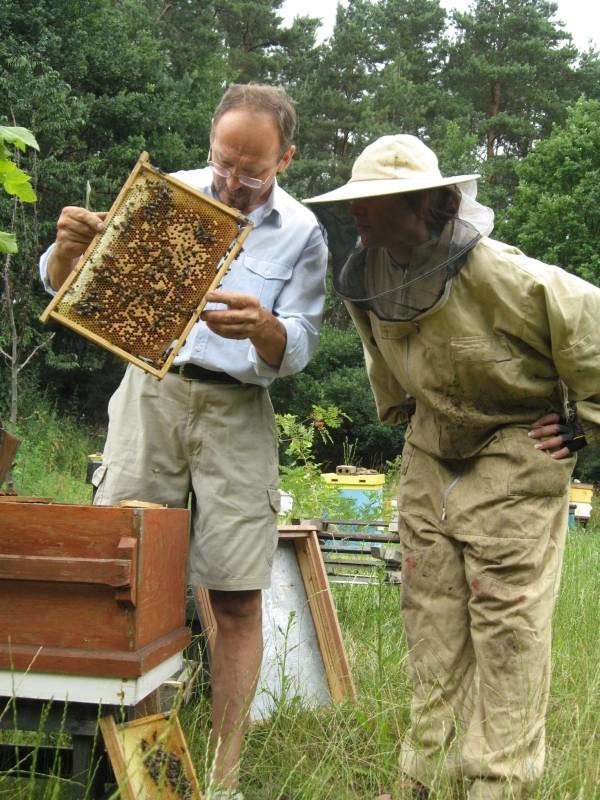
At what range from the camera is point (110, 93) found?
22.4 m

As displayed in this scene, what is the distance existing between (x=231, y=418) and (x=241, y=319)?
44 cm

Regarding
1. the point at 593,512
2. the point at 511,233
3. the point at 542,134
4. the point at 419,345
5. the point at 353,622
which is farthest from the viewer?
the point at 542,134

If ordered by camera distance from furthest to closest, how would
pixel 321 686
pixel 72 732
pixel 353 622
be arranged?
1. pixel 353 622
2. pixel 321 686
3. pixel 72 732

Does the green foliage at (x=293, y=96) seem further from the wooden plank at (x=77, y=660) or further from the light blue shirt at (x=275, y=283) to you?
the wooden plank at (x=77, y=660)

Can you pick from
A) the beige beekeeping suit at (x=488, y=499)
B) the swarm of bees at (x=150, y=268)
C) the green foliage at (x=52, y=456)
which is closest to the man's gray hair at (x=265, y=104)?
the swarm of bees at (x=150, y=268)

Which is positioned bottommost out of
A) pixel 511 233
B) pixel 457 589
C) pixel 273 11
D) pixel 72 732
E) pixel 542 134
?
pixel 72 732

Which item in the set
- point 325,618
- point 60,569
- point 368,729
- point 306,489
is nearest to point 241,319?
point 60,569

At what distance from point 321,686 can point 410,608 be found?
42.3 inches

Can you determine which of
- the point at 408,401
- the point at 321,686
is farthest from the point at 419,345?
the point at 321,686

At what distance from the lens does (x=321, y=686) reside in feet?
13.2

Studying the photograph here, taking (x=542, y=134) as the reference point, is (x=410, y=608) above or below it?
below

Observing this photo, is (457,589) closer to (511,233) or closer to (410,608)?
(410,608)

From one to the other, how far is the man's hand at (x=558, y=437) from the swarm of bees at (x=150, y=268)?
1.16m

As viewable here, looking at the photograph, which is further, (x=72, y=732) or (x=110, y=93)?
(x=110, y=93)
